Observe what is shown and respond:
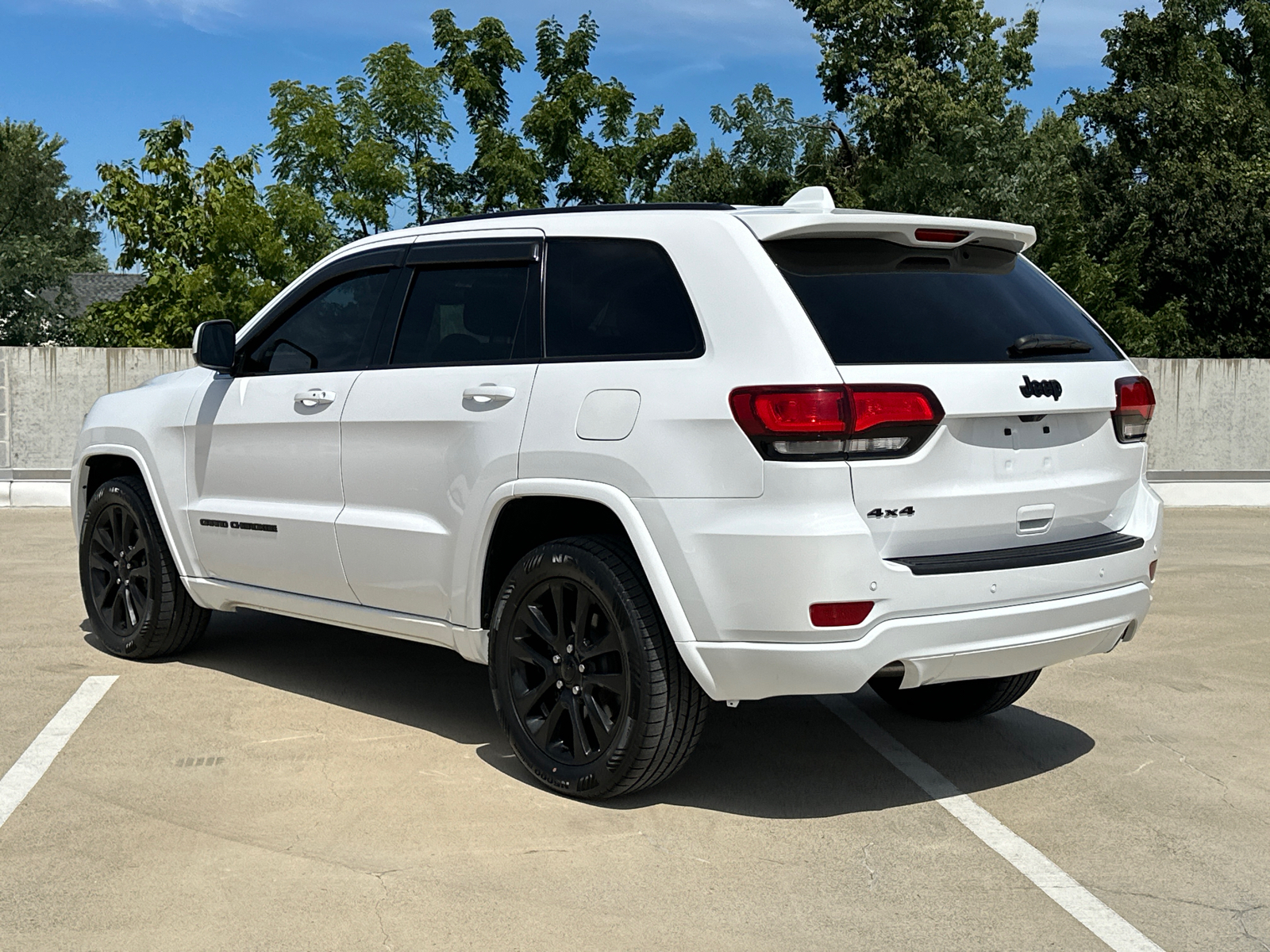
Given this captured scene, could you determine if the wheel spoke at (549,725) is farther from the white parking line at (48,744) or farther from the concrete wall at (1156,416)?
the concrete wall at (1156,416)

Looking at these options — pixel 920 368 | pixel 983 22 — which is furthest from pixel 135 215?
pixel 920 368

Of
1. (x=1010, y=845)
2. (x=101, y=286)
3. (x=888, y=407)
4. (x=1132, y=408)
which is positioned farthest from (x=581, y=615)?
(x=101, y=286)

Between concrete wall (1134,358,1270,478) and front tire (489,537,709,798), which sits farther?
concrete wall (1134,358,1270,478)

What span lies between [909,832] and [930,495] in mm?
1083

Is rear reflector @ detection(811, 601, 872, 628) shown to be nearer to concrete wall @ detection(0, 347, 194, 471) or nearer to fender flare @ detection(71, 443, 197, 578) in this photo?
fender flare @ detection(71, 443, 197, 578)

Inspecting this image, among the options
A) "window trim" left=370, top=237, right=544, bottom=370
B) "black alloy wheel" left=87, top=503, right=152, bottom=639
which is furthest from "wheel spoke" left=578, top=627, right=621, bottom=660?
"black alloy wheel" left=87, top=503, right=152, bottom=639

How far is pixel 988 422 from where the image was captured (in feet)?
14.0

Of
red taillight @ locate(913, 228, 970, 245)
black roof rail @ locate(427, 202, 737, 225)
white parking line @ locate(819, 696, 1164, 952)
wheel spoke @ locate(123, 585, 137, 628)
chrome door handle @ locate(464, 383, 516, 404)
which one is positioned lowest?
white parking line @ locate(819, 696, 1164, 952)

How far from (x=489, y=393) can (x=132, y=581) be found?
2701 mm

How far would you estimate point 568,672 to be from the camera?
4.63 m

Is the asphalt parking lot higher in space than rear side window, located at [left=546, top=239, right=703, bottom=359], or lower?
lower

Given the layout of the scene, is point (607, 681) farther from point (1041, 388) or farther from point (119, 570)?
point (119, 570)

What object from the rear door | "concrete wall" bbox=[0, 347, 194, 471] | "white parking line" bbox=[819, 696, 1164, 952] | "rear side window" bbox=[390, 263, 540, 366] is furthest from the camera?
"concrete wall" bbox=[0, 347, 194, 471]

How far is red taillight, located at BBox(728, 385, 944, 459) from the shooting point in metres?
4.00
